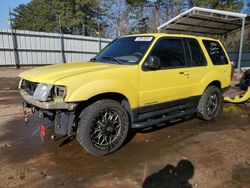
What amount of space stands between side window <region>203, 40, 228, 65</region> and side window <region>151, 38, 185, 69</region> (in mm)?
984

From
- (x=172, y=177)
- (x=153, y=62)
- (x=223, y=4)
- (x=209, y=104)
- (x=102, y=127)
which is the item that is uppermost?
(x=223, y=4)

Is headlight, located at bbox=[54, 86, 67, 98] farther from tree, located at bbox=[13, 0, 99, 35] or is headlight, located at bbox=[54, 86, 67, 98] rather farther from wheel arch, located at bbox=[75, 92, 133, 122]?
tree, located at bbox=[13, 0, 99, 35]

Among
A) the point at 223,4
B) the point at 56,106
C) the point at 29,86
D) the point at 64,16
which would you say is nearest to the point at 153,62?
the point at 56,106

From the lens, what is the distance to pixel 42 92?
3570 millimetres

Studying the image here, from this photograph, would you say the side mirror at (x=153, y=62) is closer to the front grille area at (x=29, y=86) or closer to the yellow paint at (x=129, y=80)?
the yellow paint at (x=129, y=80)

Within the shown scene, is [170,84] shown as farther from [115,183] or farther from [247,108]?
[247,108]

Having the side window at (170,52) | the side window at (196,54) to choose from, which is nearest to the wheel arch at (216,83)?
the side window at (196,54)

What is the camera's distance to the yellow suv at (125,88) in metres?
3.58

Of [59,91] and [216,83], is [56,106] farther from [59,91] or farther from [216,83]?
[216,83]

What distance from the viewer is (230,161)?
3.82m

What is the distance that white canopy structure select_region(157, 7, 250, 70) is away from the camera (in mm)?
13605

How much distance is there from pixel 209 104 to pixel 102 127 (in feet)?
9.90

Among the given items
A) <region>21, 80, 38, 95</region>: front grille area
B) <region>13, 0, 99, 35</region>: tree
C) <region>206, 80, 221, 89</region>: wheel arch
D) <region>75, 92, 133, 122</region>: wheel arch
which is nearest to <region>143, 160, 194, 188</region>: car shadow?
<region>75, 92, 133, 122</region>: wheel arch

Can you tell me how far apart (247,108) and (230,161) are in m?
3.99
